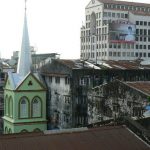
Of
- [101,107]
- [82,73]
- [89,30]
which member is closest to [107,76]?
[82,73]

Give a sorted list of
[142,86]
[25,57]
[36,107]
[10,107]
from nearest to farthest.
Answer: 1. [142,86]
2. [10,107]
3. [36,107]
4. [25,57]

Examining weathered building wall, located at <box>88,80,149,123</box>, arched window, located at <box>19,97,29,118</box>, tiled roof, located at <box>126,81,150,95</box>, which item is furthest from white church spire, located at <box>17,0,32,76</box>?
tiled roof, located at <box>126,81,150,95</box>

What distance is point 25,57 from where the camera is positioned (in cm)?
5984

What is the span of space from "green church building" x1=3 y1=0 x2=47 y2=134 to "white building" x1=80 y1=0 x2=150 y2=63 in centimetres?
6787

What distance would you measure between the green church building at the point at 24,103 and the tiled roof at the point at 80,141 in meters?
27.4

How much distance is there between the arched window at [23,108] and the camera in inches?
2133

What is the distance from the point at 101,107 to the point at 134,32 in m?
85.0

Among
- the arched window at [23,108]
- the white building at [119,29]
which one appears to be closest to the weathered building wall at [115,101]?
the arched window at [23,108]

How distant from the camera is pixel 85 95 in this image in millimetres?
51469

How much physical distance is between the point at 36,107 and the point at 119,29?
69.7m

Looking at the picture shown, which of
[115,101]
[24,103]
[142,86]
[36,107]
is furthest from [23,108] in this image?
[142,86]

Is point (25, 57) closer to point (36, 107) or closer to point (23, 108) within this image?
point (36, 107)

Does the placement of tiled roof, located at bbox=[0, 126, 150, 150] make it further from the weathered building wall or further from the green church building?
the green church building

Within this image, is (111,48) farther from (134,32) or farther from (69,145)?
(69,145)
